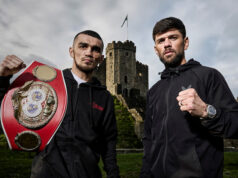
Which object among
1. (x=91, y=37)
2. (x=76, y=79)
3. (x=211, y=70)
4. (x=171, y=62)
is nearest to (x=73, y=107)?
(x=76, y=79)

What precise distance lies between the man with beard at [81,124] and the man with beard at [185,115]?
0.57 meters

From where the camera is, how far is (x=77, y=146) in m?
2.08

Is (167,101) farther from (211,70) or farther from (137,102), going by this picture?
(137,102)

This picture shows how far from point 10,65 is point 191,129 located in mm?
1845

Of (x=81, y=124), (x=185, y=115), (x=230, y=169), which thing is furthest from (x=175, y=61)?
(x=230, y=169)

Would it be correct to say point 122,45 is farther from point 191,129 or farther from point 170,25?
point 191,129

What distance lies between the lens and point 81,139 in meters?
2.13

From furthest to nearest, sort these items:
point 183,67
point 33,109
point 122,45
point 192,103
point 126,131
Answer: point 122,45 < point 126,131 < point 183,67 < point 33,109 < point 192,103

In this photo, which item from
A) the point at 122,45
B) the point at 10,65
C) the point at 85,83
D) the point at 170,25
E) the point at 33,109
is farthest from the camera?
the point at 122,45

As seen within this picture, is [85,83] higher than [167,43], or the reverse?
[167,43]

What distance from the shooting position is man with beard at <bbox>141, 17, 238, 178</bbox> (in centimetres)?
170

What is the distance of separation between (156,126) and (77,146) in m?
0.90

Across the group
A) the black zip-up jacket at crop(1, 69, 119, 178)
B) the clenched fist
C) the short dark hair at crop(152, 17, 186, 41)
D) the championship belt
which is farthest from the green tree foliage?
the clenched fist

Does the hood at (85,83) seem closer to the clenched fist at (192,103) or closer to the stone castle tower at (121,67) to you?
the clenched fist at (192,103)
